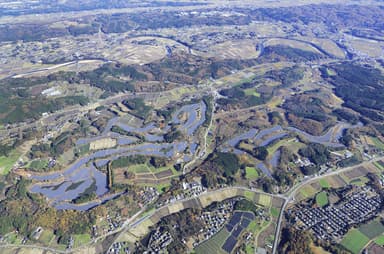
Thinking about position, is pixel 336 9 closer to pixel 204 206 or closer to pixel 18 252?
pixel 204 206

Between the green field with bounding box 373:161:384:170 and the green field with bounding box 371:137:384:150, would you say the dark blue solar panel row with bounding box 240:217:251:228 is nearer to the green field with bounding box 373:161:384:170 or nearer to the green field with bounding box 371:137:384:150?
the green field with bounding box 373:161:384:170

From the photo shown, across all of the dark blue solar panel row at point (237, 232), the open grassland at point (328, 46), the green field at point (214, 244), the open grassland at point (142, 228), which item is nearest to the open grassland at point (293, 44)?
the open grassland at point (328, 46)

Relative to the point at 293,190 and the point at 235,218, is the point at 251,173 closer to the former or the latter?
the point at 293,190

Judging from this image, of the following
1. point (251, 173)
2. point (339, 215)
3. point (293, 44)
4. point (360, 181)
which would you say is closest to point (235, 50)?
point (293, 44)

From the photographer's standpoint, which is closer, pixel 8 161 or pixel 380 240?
pixel 380 240

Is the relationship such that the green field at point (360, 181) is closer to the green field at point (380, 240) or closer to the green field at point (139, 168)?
the green field at point (380, 240)

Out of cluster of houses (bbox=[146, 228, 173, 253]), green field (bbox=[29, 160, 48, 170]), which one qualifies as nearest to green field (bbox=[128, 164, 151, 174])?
cluster of houses (bbox=[146, 228, 173, 253])
